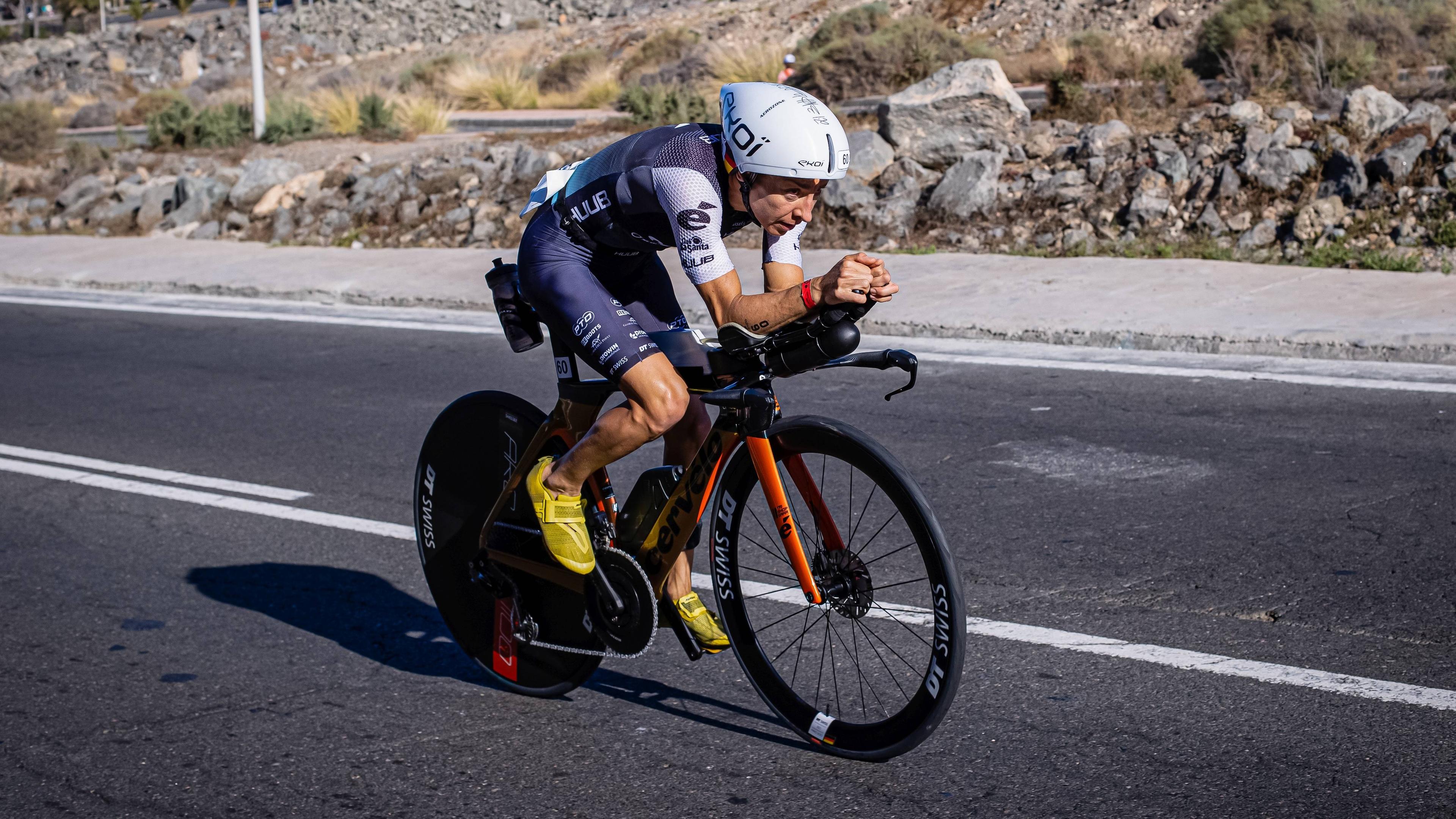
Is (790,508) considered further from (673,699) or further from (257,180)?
(257,180)

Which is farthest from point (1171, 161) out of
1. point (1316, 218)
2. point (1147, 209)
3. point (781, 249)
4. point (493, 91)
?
point (493, 91)

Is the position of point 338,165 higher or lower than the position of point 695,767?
lower

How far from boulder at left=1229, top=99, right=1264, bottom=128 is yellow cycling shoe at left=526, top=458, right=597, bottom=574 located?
1124cm

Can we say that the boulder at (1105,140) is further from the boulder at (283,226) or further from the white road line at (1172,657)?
the white road line at (1172,657)

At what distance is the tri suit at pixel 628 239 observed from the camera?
341cm

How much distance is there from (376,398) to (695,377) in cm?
534

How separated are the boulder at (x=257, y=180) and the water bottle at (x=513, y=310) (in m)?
15.2

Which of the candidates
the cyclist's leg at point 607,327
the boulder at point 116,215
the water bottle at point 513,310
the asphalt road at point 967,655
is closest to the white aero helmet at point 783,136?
the cyclist's leg at point 607,327

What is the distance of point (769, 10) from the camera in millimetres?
40719

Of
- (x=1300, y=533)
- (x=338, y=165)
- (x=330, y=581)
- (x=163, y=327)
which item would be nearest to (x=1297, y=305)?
(x=1300, y=533)

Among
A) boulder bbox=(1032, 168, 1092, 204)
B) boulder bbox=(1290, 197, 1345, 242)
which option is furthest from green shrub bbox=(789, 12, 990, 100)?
boulder bbox=(1290, 197, 1345, 242)

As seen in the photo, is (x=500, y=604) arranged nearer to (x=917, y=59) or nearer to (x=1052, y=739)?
(x=1052, y=739)

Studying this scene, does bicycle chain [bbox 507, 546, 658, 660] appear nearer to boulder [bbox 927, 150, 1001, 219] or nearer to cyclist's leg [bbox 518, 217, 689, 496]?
cyclist's leg [bbox 518, 217, 689, 496]

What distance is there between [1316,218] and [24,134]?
22.7m
